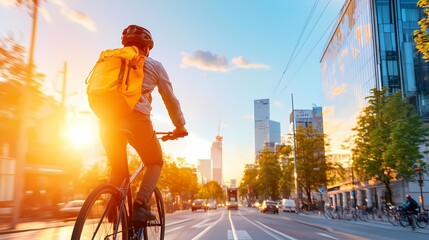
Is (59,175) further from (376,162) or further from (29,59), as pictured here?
(376,162)

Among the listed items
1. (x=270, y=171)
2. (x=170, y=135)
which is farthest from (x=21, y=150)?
(x=270, y=171)

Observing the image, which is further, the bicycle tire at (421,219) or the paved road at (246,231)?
the bicycle tire at (421,219)

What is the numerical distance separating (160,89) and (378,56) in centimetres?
4545

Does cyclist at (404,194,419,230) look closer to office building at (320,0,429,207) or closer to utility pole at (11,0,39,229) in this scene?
utility pole at (11,0,39,229)

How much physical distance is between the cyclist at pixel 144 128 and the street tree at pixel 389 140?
2972cm

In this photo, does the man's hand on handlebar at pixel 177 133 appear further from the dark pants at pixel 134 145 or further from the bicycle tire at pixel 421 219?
the bicycle tire at pixel 421 219

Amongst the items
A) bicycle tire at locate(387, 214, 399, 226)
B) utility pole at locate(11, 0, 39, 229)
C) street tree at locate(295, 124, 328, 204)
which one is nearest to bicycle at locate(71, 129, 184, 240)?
utility pole at locate(11, 0, 39, 229)

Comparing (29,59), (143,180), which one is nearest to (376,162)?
(29,59)

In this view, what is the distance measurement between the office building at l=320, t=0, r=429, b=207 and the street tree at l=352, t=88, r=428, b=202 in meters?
7.94

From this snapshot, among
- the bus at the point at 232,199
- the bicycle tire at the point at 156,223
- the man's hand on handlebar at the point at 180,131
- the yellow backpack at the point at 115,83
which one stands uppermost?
the yellow backpack at the point at 115,83

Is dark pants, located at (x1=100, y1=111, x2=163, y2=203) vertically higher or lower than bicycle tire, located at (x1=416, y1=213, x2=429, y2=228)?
higher

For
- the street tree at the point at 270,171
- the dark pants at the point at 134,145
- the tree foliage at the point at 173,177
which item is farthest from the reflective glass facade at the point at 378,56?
the dark pants at the point at 134,145

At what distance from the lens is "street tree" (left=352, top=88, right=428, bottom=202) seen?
3005 cm

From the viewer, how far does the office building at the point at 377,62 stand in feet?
140
